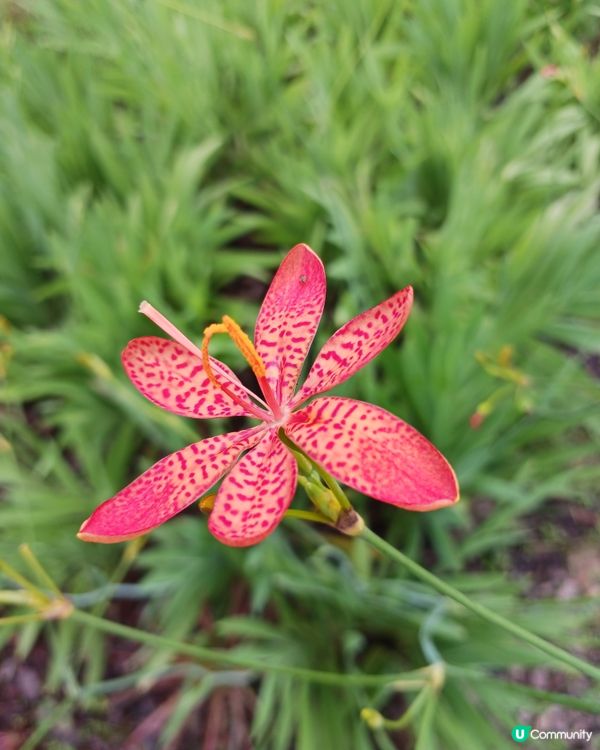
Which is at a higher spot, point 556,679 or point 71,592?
point 556,679

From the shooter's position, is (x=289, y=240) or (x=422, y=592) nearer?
(x=422, y=592)

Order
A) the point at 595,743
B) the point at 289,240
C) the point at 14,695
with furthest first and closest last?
the point at 289,240, the point at 14,695, the point at 595,743

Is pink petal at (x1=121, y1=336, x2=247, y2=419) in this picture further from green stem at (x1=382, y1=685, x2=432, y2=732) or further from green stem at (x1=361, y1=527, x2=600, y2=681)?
green stem at (x1=382, y1=685, x2=432, y2=732)

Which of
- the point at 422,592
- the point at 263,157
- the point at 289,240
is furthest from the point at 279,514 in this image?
the point at 263,157

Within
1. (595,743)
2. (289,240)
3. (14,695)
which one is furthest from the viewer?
(289,240)

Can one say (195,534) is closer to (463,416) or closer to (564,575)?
(463,416)
